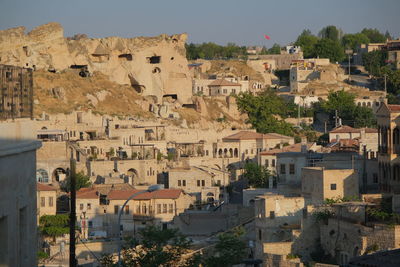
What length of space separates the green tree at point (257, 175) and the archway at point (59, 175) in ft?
29.4

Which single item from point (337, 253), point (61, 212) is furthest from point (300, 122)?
point (337, 253)

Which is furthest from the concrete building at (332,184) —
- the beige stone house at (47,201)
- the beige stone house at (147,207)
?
the beige stone house at (47,201)

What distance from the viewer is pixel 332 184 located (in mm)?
39781

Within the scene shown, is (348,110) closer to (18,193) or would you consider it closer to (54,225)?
(54,225)

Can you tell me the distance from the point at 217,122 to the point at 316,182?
49960 millimetres

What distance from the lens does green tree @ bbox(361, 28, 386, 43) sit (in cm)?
15843

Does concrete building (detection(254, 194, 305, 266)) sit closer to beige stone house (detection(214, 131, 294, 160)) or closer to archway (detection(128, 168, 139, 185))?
archway (detection(128, 168, 139, 185))

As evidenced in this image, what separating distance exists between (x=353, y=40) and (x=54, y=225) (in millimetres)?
103537

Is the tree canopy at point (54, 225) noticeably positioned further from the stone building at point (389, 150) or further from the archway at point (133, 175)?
the stone building at point (389, 150)

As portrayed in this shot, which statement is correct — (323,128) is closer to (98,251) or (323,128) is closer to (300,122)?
(300,122)

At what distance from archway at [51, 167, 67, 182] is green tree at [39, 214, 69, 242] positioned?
369 inches

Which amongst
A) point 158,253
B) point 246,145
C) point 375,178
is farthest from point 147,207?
point 246,145

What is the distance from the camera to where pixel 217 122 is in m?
90.2

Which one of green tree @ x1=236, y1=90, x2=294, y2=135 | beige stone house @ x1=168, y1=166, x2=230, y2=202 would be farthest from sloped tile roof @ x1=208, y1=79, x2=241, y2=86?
beige stone house @ x1=168, y1=166, x2=230, y2=202
